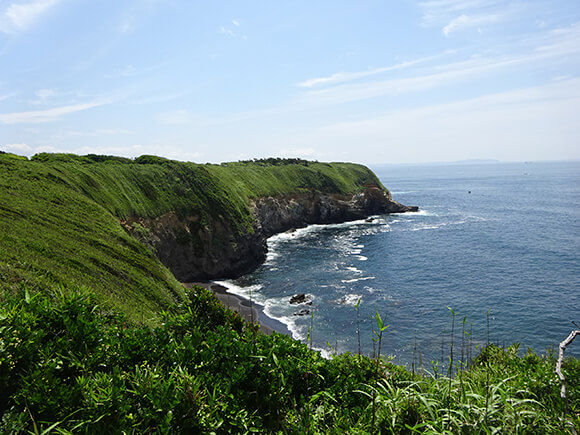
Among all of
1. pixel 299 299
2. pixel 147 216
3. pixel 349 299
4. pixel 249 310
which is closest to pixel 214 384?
pixel 249 310

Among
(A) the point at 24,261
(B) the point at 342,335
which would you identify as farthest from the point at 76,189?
(B) the point at 342,335

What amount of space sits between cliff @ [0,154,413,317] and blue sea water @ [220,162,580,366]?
7595mm

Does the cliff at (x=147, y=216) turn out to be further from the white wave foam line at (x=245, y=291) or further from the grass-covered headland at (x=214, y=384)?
the grass-covered headland at (x=214, y=384)

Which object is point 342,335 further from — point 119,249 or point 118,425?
point 118,425

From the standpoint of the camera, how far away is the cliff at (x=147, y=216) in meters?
20.2

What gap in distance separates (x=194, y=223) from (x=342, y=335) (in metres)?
32.0

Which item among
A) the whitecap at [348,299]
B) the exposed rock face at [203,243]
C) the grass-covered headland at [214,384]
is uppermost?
the grass-covered headland at [214,384]

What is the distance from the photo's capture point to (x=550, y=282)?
139 ft

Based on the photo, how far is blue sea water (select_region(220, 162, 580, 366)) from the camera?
104 feet

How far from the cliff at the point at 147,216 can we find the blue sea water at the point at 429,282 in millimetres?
7595

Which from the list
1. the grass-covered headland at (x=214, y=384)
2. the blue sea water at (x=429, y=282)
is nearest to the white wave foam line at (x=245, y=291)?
the blue sea water at (x=429, y=282)

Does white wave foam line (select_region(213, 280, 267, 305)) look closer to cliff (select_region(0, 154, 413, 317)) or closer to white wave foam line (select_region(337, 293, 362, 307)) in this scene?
cliff (select_region(0, 154, 413, 317))

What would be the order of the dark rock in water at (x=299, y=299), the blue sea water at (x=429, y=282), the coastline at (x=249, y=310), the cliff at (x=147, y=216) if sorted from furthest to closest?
1. the dark rock in water at (x=299, y=299)
2. the coastline at (x=249, y=310)
3. the blue sea water at (x=429, y=282)
4. the cliff at (x=147, y=216)

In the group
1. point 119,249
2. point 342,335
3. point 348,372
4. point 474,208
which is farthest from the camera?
point 474,208
